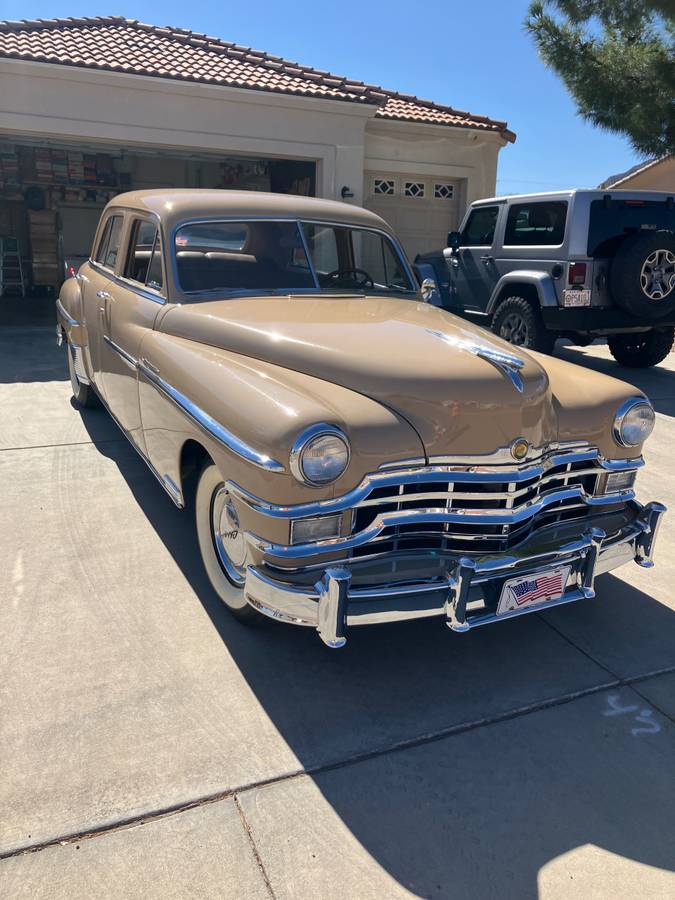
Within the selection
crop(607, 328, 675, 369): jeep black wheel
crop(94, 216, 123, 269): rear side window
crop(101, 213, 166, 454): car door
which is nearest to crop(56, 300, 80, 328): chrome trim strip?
crop(94, 216, 123, 269): rear side window

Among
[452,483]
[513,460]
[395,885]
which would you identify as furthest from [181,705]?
[513,460]

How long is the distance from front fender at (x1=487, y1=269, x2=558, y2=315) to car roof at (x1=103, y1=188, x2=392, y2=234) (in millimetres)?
3750

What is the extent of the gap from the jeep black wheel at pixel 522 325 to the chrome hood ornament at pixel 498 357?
4979 millimetres

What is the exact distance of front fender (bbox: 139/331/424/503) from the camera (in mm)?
2428

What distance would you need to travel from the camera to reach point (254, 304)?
11.7 ft

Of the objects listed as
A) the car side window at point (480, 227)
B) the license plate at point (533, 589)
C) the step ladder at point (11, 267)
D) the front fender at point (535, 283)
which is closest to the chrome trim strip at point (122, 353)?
the license plate at point (533, 589)

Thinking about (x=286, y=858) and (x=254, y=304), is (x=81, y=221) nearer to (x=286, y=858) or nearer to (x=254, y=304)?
(x=254, y=304)

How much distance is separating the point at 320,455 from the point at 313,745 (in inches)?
39.0

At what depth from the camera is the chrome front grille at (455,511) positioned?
2.58 metres

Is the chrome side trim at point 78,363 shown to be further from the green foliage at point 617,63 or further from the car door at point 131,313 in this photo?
the green foliage at point 617,63

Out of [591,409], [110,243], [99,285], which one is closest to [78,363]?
[99,285]

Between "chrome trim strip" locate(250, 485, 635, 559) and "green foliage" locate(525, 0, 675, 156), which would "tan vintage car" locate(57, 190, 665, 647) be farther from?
"green foliage" locate(525, 0, 675, 156)

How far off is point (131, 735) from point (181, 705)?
0.70 feet

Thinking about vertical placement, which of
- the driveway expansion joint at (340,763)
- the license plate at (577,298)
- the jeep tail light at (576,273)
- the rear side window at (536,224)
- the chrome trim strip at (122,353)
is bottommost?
the driveway expansion joint at (340,763)
